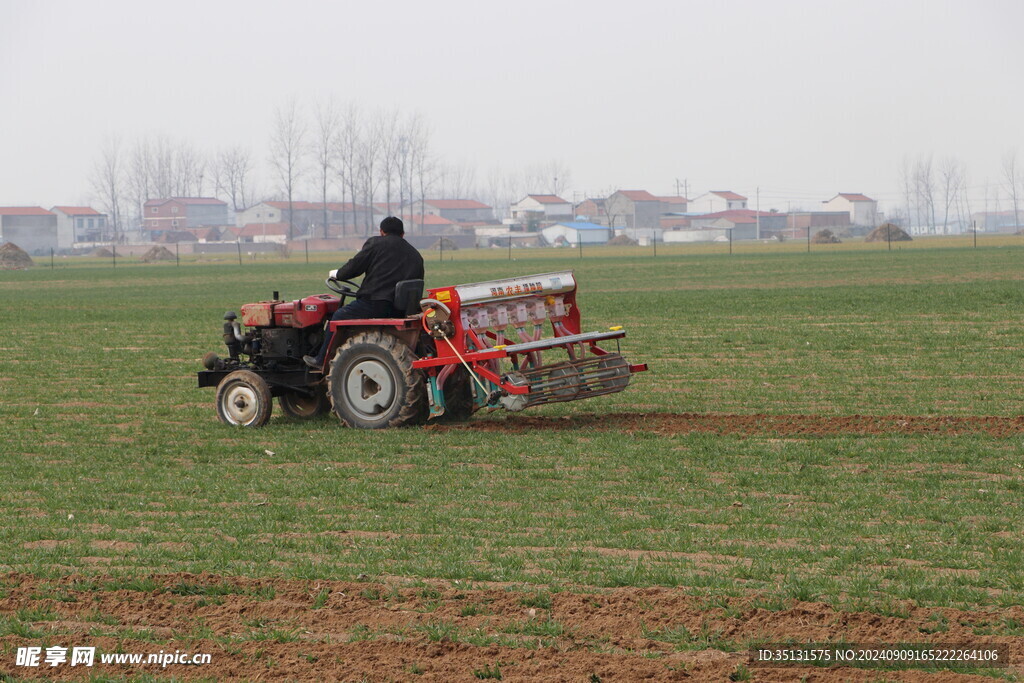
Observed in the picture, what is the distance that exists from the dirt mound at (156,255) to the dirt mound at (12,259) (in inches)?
412

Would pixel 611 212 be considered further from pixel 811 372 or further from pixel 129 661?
pixel 129 661

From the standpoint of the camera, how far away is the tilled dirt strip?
206 inches

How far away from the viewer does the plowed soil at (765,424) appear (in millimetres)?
11023

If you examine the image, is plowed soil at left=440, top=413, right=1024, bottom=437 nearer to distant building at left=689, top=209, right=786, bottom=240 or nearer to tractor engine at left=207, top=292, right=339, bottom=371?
tractor engine at left=207, top=292, right=339, bottom=371

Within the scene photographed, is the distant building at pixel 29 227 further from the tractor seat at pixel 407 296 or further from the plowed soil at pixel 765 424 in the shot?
the plowed soil at pixel 765 424

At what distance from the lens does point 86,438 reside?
11.8m

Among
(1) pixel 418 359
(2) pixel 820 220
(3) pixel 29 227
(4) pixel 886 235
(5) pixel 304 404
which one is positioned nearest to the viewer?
(1) pixel 418 359

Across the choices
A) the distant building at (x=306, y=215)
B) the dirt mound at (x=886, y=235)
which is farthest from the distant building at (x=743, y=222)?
the dirt mound at (x=886, y=235)

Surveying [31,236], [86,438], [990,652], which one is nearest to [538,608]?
[990,652]

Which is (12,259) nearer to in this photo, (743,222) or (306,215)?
(306,215)

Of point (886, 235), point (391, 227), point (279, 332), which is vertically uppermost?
point (886, 235)

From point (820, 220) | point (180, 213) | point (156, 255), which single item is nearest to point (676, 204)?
point (820, 220)

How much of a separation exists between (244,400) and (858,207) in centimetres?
17371

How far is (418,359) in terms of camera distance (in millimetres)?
11742
